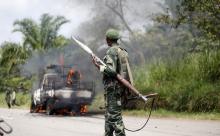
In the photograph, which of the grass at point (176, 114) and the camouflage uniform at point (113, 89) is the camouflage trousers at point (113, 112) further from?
the grass at point (176, 114)

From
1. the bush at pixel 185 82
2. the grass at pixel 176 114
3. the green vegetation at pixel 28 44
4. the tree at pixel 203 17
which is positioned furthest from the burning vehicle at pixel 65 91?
the green vegetation at pixel 28 44

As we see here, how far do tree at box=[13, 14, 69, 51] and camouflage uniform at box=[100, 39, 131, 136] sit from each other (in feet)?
120

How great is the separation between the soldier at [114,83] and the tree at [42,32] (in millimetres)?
36464

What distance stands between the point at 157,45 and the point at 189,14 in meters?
28.4

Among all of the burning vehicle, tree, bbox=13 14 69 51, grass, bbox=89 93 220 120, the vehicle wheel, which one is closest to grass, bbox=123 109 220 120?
grass, bbox=89 93 220 120

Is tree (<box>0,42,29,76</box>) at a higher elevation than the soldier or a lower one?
higher

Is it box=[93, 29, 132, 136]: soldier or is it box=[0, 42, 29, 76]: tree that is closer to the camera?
box=[93, 29, 132, 136]: soldier

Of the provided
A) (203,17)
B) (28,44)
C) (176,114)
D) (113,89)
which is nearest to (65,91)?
(176,114)

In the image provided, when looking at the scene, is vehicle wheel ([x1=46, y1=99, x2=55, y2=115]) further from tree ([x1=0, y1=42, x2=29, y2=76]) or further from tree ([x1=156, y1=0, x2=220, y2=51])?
tree ([x1=0, y1=42, x2=29, y2=76])

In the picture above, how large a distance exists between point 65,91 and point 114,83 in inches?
483

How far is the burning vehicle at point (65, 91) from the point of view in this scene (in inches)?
767

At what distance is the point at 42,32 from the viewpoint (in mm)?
44281

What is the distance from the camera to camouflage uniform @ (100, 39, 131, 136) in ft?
23.7

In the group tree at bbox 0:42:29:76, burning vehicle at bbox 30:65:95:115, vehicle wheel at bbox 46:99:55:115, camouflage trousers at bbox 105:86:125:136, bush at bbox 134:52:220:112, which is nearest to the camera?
camouflage trousers at bbox 105:86:125:136
